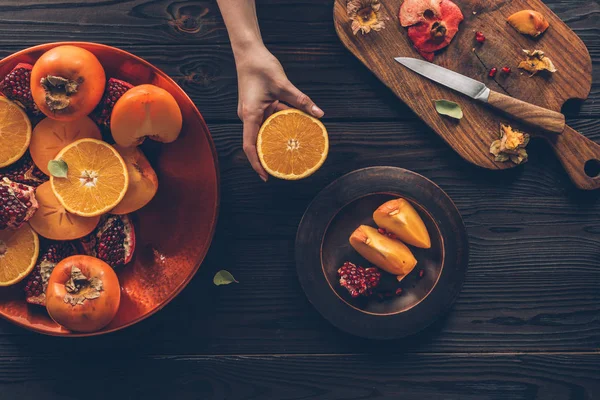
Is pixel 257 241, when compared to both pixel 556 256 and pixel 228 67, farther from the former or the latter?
pixel 556 256

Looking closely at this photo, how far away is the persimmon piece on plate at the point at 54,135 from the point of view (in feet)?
4.40

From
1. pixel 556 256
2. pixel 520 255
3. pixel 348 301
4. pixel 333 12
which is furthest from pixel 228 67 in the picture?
pixel 556 256

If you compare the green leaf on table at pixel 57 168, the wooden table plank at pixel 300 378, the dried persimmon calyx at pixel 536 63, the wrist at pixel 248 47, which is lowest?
the wooden table plank at pixel 300 378

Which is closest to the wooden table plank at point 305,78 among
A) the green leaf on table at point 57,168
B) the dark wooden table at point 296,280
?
the dark wooden table at point 296,280

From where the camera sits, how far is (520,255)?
160 cm

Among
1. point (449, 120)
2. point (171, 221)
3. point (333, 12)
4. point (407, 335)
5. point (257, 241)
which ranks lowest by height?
point (407, 335)

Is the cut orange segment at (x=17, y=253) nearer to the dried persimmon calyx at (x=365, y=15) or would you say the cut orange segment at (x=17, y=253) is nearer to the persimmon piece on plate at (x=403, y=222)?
the persimmon piece on plate at (x=403, y=222)

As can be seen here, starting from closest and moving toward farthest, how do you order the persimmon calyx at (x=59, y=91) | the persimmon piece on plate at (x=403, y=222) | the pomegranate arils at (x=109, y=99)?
the persimmon calyx at (x=59, y=91) → the pomegranate arils at (x=109, y=99) → the persimmon piece on plate at (x=403, y=222)

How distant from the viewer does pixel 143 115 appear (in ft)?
4.15

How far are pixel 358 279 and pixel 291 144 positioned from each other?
0.46 m

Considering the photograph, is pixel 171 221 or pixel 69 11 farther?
pixel 69 11

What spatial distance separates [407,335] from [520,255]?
45cm

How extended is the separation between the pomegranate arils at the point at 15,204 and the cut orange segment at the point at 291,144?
2.01ft

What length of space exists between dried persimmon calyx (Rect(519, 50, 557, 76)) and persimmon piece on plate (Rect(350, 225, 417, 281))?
25.9 inches
